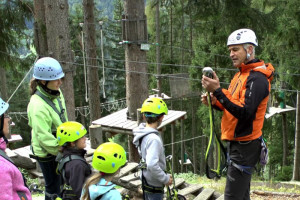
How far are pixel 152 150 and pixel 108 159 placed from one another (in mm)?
497

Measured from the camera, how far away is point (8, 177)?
1.84 meters

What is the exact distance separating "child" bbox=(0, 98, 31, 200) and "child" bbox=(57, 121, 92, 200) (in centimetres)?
62

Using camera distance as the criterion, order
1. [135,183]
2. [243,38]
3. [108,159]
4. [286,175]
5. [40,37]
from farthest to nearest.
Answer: [286,175], [40,37], [135,183], [243,38], [108,159]

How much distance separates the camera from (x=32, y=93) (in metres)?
3.30

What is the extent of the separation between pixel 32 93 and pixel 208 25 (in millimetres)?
10574

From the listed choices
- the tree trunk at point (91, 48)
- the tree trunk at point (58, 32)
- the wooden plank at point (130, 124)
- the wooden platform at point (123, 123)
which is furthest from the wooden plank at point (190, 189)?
the tree trunk at point (91, 48)

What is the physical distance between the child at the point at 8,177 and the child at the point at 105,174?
0.46 meters

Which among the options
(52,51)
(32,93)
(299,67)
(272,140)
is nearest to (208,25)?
(299,67)

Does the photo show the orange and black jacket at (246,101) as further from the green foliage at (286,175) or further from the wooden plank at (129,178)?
the green foliage at (286,175)

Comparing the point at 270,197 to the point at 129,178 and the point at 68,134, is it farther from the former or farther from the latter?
the point at 68,134

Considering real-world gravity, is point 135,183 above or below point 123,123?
below

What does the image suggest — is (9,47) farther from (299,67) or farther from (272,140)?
(272,140)

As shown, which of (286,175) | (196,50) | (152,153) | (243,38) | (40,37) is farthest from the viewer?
(286,175)

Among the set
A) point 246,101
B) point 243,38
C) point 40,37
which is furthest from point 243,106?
point 40,37
